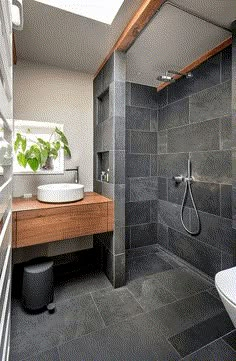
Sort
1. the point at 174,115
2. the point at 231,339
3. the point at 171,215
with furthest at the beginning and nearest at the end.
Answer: the point at 171,215 → the point at 174,115 → the point at 231,339

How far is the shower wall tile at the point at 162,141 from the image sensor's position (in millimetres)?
2653

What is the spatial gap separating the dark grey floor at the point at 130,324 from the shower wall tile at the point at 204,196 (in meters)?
0.74

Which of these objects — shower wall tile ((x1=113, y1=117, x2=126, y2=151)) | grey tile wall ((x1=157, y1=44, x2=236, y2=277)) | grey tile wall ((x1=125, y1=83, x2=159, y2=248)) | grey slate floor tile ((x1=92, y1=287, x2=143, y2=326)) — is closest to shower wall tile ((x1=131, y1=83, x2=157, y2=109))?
grey tile wall ((x1=125, y1=83, x2=159, y2=248))

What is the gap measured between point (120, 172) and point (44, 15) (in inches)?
53.5

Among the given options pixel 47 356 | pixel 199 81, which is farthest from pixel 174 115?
pixel 47 356

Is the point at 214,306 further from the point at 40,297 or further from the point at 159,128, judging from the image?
the point at 159,128

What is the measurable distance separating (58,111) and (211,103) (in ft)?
5.29

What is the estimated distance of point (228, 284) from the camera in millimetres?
1159

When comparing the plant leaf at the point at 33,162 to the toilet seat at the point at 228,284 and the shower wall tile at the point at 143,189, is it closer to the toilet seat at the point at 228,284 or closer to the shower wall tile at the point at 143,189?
the shower wall tile at the point at 143,189

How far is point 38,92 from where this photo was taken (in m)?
2.17

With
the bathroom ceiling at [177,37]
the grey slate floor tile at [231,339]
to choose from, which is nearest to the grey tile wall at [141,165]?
the bathroom ceiling at [177,37]

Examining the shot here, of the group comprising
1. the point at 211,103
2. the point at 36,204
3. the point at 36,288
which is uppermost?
the point at 211,103

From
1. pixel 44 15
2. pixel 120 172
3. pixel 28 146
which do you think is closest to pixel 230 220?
pixel 120 172

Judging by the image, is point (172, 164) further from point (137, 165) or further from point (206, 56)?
point (206, 56)
